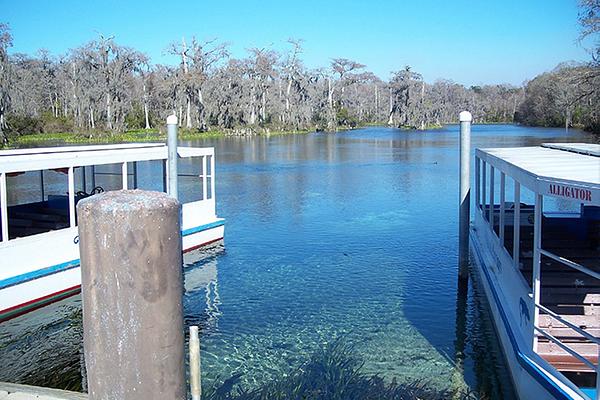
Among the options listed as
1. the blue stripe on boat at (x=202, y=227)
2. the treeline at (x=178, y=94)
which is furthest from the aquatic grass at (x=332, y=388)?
the treeline at (x=178, y=94)

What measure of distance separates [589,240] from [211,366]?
583cm

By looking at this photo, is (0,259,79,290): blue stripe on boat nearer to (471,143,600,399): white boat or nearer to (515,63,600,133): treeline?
(471,143,600,399): white boat

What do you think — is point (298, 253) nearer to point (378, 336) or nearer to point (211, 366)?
point (378, 336)

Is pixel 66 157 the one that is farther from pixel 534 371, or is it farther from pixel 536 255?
pixel 534 371

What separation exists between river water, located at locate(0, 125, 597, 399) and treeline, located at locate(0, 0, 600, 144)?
104 feet

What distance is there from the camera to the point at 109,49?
76188mm

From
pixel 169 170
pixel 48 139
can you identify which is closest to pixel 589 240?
pixel 169 170

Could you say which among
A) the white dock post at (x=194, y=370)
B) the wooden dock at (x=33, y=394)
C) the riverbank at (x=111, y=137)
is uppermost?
the riverbank at (x=111, y=137)

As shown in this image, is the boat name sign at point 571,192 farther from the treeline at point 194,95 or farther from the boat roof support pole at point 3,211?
the treeline at point 194,95

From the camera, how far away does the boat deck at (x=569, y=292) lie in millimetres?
6582

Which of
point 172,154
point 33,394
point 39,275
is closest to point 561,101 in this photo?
point 172,154

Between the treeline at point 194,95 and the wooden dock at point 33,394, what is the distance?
1794 inches

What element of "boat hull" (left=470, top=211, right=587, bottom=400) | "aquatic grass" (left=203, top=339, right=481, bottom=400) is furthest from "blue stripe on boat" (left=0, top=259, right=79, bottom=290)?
"boat hull" (left=470, top=211, right=587, bottom=400)

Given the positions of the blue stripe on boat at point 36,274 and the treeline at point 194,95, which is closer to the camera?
the blue stripe on boat at point 36,274
